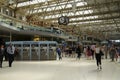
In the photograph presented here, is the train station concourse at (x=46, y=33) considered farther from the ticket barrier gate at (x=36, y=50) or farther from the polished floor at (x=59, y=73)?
the polished floor at (x=59, y=73)

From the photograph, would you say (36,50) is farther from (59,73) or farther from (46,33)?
(59,73)

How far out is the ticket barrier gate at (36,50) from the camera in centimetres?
2308

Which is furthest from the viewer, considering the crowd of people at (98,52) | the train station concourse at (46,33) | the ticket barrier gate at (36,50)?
the ticket barrier gate at (36,50)

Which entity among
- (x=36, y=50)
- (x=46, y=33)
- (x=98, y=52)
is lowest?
(x=36, y=50)

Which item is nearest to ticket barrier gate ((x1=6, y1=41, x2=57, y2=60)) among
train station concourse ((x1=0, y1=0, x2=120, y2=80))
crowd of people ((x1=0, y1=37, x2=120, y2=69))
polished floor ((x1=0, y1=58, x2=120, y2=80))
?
train station concourse ((x1=0, y1=0, x2=120, y2=80))

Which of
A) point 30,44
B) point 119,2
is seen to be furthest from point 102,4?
point 30,44

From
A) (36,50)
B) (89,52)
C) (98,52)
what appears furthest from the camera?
(89,52)

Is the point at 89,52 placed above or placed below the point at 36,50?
below

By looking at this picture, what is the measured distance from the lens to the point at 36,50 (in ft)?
75.9

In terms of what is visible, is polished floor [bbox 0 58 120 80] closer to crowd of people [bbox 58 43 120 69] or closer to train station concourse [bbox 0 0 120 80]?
crowd of people [bbox 58 43 120 69]

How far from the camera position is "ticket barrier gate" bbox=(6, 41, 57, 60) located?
23.1 m

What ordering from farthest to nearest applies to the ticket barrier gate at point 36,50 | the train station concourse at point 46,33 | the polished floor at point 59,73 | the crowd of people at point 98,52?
the ticket barrier gate at point 36,50 → the train station concourse at point 46,33 → the crowd of people at point 98,52 → the polished floor at point 59,73

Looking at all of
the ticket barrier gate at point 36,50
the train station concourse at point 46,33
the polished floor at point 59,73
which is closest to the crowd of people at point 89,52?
the train station concourse at point 46,33

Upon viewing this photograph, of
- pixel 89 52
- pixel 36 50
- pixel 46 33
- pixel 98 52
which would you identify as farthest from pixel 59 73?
pixel 46 33
